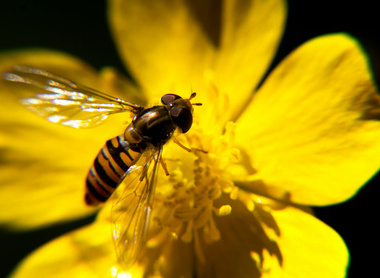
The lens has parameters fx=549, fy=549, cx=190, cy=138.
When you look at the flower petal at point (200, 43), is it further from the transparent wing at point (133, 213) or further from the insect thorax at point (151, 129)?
the transparent wing at point (133, 213)

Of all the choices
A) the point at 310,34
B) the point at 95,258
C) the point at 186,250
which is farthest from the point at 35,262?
the point at 310,34

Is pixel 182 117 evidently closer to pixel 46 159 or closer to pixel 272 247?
pixel 272 247

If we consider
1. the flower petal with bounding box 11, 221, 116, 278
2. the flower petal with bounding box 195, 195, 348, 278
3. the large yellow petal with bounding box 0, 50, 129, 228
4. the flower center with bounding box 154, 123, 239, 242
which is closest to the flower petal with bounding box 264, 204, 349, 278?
the flower petal with bounding box 195, 195, 348, 278

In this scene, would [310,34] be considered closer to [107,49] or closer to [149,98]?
[149,98]

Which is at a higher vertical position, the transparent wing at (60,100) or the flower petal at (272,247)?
the transparent wing at (60,100)

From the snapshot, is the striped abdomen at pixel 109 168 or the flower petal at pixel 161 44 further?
the flower petal at pixel 161 44

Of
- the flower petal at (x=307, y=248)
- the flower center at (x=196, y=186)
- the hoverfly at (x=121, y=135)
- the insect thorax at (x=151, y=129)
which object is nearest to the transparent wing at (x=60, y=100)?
the hoverfly at (x=121, y=135)

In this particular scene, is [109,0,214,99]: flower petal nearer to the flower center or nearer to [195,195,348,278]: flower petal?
the flower center
